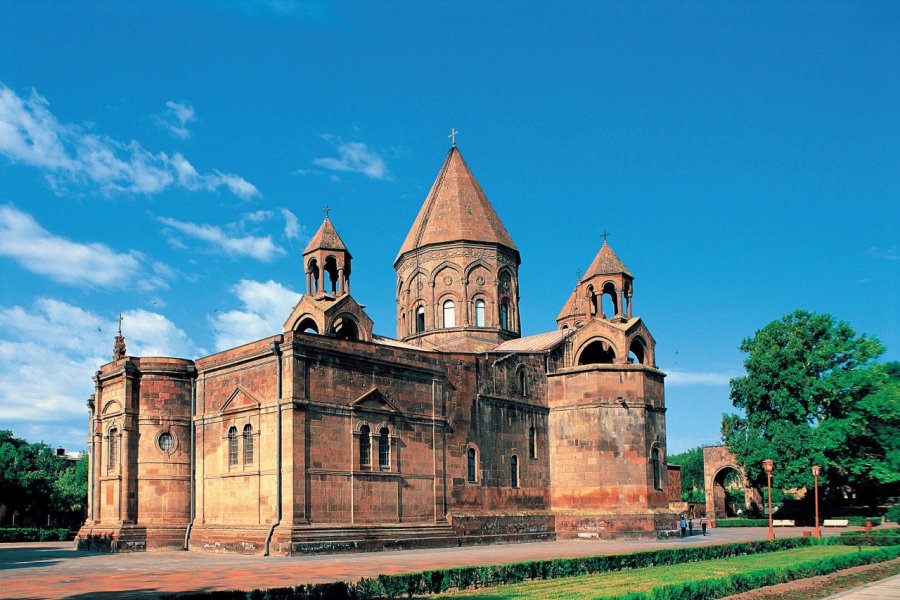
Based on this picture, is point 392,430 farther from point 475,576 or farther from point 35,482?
point 35,482

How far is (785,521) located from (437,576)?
4151 cm

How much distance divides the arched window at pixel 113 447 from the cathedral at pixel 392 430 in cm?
12

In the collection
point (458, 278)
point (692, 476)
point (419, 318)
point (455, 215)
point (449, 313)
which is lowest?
point (692, 476)

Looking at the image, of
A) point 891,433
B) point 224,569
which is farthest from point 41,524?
point 891,433

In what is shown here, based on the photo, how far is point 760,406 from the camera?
5047 cm

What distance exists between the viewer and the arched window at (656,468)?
39.9 m

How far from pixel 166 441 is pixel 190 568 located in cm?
1102

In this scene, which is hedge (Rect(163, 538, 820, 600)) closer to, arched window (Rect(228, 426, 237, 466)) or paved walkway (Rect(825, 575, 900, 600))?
paved walkway (Rect(825, 575, 900, 600))

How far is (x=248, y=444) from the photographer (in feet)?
105

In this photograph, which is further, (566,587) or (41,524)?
(41,524)

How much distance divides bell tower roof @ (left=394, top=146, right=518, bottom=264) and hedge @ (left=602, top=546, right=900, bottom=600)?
84.2ft

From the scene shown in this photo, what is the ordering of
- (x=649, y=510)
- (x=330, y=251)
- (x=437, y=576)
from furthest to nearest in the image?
(x=649, y=510) → (x=330, y=251) → (x=437, y=576)

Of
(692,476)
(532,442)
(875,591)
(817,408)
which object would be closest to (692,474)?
(692,476)

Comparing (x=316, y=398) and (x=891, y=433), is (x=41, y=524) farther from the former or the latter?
(x=891, y=433)
